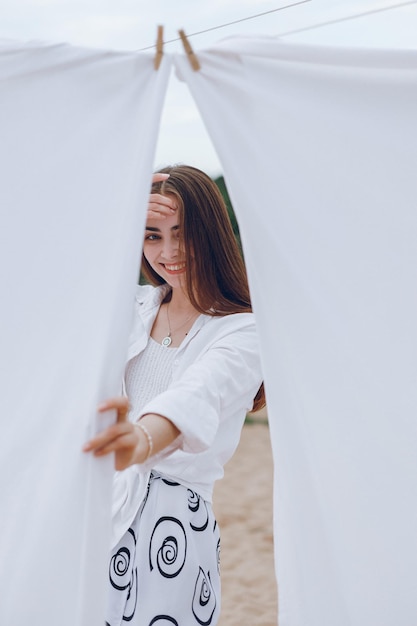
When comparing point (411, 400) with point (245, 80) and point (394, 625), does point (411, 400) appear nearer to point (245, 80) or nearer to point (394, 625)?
point (394, 625)

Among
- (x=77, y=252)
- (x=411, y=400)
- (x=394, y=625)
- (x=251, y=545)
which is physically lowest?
(x=394, y=625)

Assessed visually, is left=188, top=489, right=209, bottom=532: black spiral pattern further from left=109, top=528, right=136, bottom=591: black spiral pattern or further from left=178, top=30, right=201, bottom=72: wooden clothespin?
left=178, top=30, right=201, bottom=72: wooden clothespin

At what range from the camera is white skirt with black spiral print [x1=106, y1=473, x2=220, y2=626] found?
5.82 feet

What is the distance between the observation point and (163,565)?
1.78 metres

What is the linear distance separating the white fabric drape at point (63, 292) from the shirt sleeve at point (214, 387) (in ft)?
0.53

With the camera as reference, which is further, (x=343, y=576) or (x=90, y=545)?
(x=343, y=576)

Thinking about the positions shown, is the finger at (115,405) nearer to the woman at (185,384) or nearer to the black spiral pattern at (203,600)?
the woman at (185,384)

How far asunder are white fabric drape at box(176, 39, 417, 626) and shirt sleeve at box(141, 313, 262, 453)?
0.40 feet

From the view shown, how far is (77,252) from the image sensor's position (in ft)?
4.99

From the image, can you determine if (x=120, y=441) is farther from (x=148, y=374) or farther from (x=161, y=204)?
(x=161, y=204)

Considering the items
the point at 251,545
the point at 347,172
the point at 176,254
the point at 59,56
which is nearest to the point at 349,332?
the point at 347,172

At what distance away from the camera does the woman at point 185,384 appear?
5.82ft

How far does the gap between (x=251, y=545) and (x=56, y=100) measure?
400cm

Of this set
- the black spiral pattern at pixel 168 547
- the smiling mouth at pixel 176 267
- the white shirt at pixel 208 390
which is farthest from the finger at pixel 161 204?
the black spiral pattern at pixel 168 547
